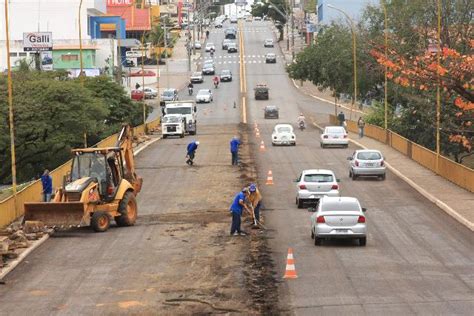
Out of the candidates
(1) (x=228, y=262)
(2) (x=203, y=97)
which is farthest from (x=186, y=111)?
(1) (x=228, y=262)

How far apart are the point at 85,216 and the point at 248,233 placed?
197 inches

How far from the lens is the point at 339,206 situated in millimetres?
29688

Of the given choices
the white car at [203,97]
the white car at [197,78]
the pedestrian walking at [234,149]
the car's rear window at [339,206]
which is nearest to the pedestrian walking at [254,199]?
the car's rear window at [339,206]

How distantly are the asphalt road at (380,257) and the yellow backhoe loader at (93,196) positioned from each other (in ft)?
16.0

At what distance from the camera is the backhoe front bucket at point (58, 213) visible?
104ft

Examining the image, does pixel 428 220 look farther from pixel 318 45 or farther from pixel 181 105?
pixel 318 45

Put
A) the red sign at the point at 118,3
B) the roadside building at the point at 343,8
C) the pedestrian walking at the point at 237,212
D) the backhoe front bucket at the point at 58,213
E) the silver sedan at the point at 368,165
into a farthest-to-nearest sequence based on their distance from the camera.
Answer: the red sign at the point at 118,3
the roadside building at the point at 343,8
the silver sedan at the point at 368,165
the backhoe front bucket at the point at 58,213
the pedestrian walking at the point at 237,212

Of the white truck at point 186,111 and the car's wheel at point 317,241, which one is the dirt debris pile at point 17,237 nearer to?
the car's wheel at point 317,241

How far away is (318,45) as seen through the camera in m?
102

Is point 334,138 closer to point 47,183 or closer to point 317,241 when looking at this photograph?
point 47,183

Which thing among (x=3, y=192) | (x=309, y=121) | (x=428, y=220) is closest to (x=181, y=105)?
(x=309, y=121)

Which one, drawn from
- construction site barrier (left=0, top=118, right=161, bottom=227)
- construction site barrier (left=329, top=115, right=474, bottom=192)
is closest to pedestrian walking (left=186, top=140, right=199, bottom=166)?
construction site barrier (left=0, top=118, right=161, bottom=227)

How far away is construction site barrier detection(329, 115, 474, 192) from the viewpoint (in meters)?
45.3

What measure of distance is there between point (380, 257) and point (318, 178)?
40.7ft
